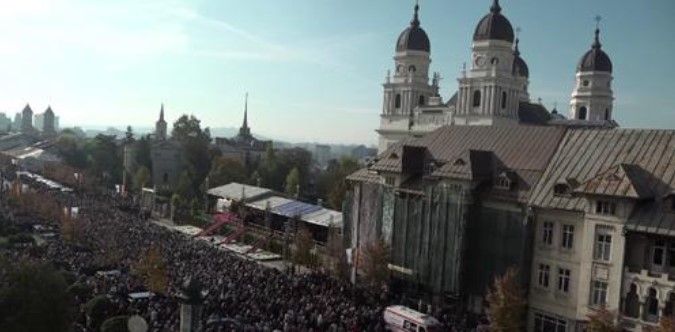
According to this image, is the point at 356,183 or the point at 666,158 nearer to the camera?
the point at 666,158

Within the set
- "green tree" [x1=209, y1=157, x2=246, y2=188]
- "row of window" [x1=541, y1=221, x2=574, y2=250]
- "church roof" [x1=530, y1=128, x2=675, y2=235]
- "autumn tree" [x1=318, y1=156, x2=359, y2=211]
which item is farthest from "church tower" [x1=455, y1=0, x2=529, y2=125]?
"row of window" [x1=541, y1=221, x2=574, y2=250]

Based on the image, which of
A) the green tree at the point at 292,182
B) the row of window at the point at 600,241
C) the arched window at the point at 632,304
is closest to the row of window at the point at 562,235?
the row of window at the point at 600,241

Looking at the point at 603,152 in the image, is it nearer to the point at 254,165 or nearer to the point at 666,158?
the point at 666,158

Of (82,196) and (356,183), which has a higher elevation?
(356,183)

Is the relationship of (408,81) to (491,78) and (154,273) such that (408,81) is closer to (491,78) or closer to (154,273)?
(491,78)

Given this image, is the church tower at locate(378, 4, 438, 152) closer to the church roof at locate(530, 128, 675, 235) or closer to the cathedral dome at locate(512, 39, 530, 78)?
the cathedral dome at locate(512, 39, 530, 78)

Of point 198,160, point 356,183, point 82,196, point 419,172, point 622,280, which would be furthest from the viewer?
point 198,160

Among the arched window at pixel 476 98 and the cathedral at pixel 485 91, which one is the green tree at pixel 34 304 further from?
the arched window at pixel 476 98

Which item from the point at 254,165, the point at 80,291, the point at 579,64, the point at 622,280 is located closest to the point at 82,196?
the point at 254,165
